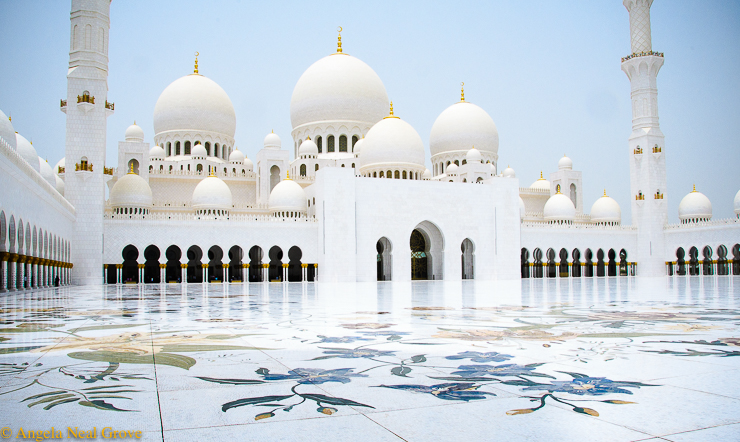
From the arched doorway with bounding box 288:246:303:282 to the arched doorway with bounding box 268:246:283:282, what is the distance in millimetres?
436

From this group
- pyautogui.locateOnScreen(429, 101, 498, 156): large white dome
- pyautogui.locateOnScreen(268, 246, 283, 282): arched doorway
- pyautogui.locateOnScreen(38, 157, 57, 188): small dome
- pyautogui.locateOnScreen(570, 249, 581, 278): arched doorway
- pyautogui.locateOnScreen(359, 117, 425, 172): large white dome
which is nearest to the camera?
pyautogui.locateOnScreen(38, 157, 57, 188): small dome

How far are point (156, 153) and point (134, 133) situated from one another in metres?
1.50

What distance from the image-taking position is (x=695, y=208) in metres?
27.8

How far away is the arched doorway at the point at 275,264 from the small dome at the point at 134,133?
28.3 ft

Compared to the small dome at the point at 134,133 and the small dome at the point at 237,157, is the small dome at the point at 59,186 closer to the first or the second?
the small dome at the point at 134,133

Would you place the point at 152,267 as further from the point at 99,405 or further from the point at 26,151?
the point at 99,405

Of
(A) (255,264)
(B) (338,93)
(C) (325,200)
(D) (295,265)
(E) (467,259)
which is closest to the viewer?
(C) (325,200)

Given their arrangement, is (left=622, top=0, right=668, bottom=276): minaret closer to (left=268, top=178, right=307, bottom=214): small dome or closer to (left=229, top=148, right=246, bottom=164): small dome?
(left=268, top=178, right=307, bottom=214): small dome

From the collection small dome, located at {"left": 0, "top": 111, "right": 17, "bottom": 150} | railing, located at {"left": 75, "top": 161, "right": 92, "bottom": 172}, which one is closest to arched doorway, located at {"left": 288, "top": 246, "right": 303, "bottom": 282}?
railing, located at {"left": 75, "top": 161, "right": 92, "bottom": 172}

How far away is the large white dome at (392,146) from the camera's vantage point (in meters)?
23.3

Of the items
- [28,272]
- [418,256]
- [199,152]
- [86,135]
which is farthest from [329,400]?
[199,152]

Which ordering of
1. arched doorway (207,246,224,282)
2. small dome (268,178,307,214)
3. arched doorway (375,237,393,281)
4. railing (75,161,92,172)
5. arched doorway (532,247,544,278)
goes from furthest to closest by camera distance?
arched doorway (532,247,544,278), arched doorway (207,246,224,282), small dome (268,178,307,214), arched doorway (375,237,393,281), railing (75,161,92,172)

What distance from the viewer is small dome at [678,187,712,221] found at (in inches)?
1093

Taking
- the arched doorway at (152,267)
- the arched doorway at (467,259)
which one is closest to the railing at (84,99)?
the arched doorway at (152,267)
